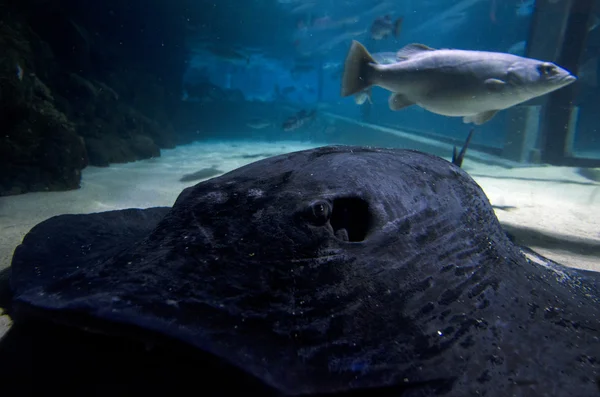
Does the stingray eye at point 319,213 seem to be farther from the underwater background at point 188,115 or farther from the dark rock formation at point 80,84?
the dark rock formation at point 80,84

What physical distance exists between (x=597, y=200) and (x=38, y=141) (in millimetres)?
10381

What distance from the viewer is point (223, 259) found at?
1.23m

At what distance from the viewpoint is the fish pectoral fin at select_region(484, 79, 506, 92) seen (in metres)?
3.95

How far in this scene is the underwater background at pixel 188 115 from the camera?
16.9ft

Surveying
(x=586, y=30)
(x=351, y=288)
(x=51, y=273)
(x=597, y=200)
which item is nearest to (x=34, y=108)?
(x=51, y=273)

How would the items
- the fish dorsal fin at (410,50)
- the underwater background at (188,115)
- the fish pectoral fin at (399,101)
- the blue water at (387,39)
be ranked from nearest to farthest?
1. the fish dorsal fin at (410,50)
2. the fish pectoral fin at (399,101)
3. the underwater background at (188,115)
4. the blue water at (387,39)

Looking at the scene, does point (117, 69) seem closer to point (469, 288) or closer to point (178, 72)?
point (178, 72)

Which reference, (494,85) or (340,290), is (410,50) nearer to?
(494,85)

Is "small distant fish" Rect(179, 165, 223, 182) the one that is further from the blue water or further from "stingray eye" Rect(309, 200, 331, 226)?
the blue water

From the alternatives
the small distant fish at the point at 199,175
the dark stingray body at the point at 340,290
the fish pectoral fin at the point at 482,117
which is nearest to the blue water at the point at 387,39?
the small distant fish at the point at 199,175

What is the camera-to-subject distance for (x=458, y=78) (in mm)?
4121

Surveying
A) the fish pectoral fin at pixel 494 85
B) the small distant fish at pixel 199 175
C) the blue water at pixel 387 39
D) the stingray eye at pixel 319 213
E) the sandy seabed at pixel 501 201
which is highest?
the blue water at pixel 387 39

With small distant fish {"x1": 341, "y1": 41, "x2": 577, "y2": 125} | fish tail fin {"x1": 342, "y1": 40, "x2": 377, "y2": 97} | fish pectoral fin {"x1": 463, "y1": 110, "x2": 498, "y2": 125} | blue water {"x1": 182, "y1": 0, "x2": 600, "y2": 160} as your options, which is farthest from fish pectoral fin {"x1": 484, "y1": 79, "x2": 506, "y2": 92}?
blue water {"x1": 182, "y1": 0, "x2": 600, "y2": 160}

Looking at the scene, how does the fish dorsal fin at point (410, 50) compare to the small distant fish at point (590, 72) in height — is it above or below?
below
